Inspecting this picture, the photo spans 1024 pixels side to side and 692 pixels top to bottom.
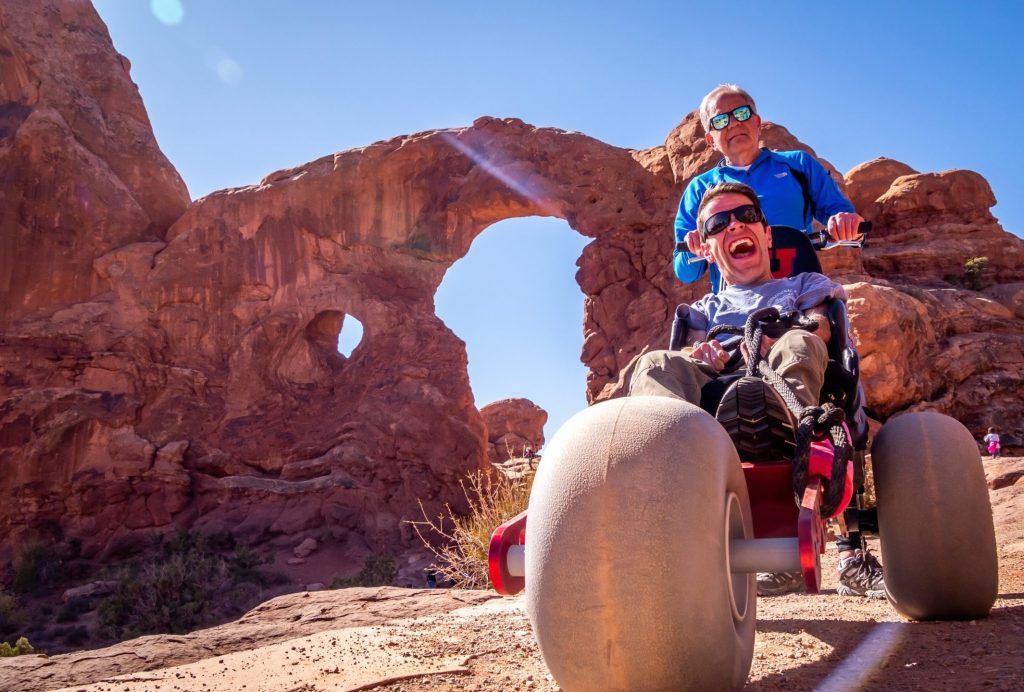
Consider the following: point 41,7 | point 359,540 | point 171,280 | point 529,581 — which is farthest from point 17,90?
point 529,581

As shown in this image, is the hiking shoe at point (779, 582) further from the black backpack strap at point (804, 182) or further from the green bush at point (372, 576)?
the green bush at point (372, 576)

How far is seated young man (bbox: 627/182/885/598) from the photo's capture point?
2295mm

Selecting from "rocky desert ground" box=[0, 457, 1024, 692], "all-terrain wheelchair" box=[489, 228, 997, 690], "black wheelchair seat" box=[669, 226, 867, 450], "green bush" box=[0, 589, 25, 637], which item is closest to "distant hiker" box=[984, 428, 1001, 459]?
"rocky desert ground" box=[0, 457, 1024, 692]

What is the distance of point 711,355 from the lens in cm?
254

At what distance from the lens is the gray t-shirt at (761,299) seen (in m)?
2.83

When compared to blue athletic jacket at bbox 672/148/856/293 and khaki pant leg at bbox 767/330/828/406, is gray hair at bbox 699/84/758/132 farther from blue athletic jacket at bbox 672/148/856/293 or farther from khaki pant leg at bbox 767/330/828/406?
khaki pant leg at bbox 767/330/828/406

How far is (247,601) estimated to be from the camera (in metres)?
15.8

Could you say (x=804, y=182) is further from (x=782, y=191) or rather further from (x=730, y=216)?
(x=730, y=216)

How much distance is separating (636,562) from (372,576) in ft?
50.3

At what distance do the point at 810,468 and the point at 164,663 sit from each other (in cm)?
253

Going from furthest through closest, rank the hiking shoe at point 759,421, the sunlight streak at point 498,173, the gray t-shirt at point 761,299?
the sunlight streak at point 498,173, the gray t-shirt at point 761,299, the hiking shoe at point 759,421

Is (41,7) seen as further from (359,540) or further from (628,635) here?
(628,635)

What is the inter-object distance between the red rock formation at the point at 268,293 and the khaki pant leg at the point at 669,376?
15106 mm

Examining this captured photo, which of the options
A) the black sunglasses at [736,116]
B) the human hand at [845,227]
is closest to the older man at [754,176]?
the black sunglasses at [736,116]
